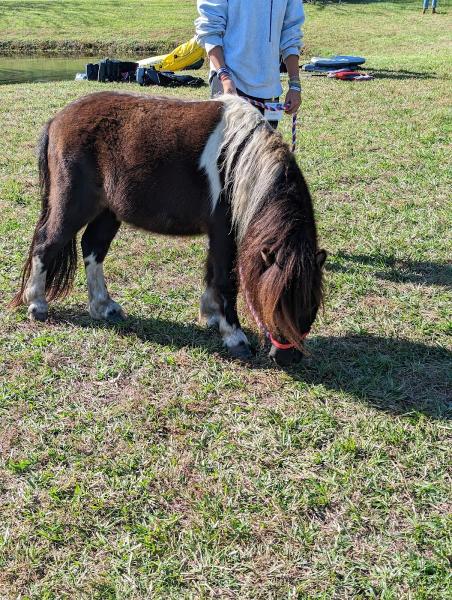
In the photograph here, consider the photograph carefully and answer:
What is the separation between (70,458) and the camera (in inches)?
105

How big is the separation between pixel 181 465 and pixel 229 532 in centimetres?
44

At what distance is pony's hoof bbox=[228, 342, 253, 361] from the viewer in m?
3.45

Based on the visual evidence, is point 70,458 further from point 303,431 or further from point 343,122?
point 343,122

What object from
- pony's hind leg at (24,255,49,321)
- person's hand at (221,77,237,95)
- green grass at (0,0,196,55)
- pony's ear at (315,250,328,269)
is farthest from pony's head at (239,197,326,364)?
green grass at (0,0,196,55)

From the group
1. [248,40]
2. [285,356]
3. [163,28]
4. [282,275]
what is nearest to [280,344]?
[285,356]

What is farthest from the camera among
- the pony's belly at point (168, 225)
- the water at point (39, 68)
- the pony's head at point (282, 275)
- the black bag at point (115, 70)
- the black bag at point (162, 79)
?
the water at point (39, 68)

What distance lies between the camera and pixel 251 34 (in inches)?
145

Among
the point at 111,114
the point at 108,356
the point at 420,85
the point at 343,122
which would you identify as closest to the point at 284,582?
the point at 108,356

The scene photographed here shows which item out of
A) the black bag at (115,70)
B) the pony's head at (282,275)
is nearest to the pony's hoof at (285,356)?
the pony's head at (282,275)

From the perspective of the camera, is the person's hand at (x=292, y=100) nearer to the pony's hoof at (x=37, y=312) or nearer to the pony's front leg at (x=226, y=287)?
the pony's front leg at (x=226, y=287)

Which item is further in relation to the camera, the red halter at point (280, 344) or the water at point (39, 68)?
the water at point (39, 68)

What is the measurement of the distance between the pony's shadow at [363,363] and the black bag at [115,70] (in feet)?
34.9

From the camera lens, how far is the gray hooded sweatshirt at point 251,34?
3.63m

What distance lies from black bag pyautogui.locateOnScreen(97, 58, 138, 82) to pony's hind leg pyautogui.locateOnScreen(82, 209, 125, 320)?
10.4m
